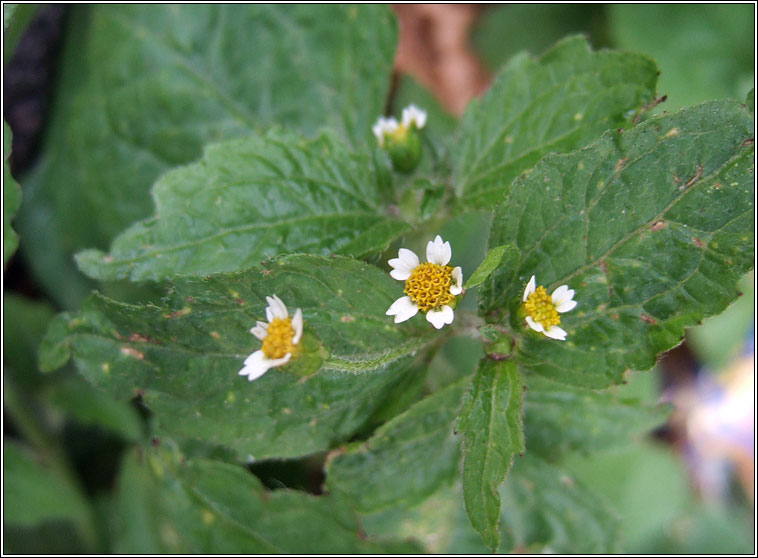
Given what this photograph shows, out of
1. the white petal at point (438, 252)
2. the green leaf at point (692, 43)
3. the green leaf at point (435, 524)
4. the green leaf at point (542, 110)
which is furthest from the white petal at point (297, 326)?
the green leaf at point (692, 43)

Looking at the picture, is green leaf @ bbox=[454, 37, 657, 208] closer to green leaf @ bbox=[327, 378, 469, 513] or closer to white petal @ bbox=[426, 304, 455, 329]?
white petal @ bbox=[426, 304, 455, 329]

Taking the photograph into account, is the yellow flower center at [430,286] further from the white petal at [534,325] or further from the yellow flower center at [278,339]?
the yellow flower center at [278,339]

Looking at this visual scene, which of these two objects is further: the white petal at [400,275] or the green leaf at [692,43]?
the green leaf at [692,43]

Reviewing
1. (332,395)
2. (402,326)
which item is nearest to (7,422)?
(332,395)

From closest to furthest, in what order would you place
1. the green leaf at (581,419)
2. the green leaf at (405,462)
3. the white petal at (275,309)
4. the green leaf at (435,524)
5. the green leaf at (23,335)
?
the white petal at (275,309) < the green leaf at (405,462) < the green leaf at (435,524) < the green leaf at (581,419) < the green leaf at (23,335)

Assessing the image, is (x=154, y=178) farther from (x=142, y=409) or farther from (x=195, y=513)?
(x=195, y=513)

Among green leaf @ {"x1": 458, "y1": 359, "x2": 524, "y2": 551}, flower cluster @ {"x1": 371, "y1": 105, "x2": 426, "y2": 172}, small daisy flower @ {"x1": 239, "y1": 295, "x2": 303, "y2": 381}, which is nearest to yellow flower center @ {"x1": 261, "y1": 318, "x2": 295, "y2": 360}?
small daisy flower @ {"x1": 239, "y1": 295, "x2": 303, "y2": 381}

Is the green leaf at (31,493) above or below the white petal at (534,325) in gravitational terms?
below
